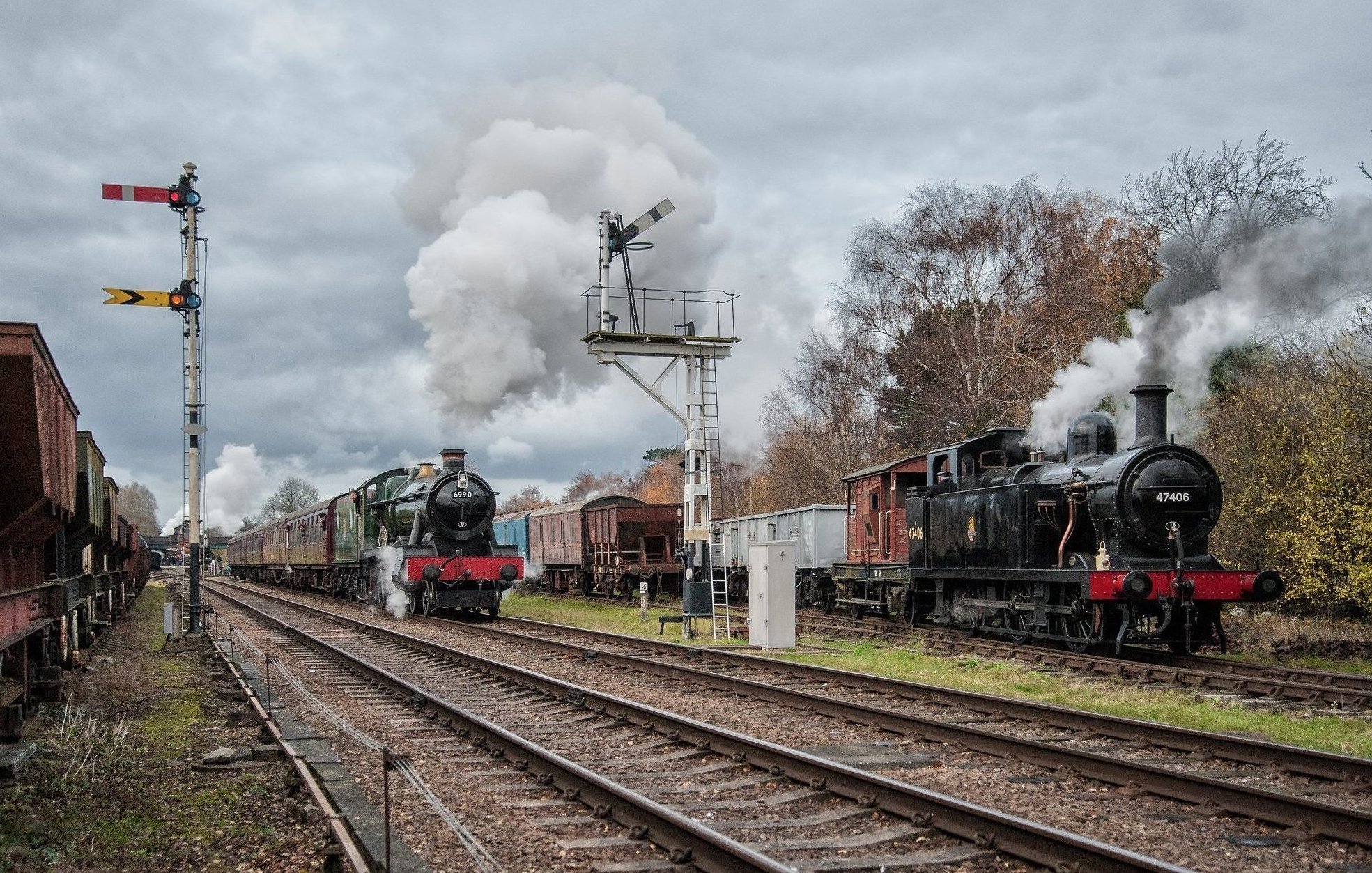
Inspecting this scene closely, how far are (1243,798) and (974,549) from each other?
9950 millimetres

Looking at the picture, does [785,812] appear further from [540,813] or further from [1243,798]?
[1243,798]

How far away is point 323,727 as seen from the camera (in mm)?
10148

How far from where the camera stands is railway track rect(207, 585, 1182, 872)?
18.5 feet

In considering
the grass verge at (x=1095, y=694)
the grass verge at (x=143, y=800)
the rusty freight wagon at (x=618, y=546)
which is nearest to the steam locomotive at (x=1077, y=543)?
the grass verge at (x=1095, y=694)

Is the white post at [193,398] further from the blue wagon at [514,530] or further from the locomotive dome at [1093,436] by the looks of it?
the blue wagon at [514,530]

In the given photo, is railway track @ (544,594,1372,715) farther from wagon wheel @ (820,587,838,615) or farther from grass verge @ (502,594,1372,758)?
wagon wheel @ (820,587,838,615)

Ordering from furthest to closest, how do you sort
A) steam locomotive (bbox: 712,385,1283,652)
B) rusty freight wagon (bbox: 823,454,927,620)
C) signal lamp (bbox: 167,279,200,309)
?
rusty freight wagon (bbox: 823,454,927,620), signal lamp (bbox: 167,279,200,309), steam locomotive (bbox: 712,385,1283,652)

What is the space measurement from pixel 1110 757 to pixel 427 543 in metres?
18.0

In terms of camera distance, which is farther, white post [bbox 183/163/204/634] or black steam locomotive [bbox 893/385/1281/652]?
white post [bbox 183/163/204/634]

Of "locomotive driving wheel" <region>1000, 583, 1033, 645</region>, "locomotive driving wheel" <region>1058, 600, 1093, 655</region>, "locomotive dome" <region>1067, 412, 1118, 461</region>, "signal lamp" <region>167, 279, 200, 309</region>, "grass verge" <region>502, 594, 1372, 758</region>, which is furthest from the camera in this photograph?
"signal lamp" <region>167, 279, 200, 309</region>

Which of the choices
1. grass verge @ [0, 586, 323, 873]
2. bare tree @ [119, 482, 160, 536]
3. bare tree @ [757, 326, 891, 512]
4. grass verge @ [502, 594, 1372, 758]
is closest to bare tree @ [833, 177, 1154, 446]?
bare tree @ [757, 326, 891, 512]

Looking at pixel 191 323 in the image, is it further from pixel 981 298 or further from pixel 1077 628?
pixel 981 298

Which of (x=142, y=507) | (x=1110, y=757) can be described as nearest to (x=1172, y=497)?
(x=1110, y=757)

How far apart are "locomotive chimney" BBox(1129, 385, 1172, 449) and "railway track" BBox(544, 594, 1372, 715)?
106 inches
